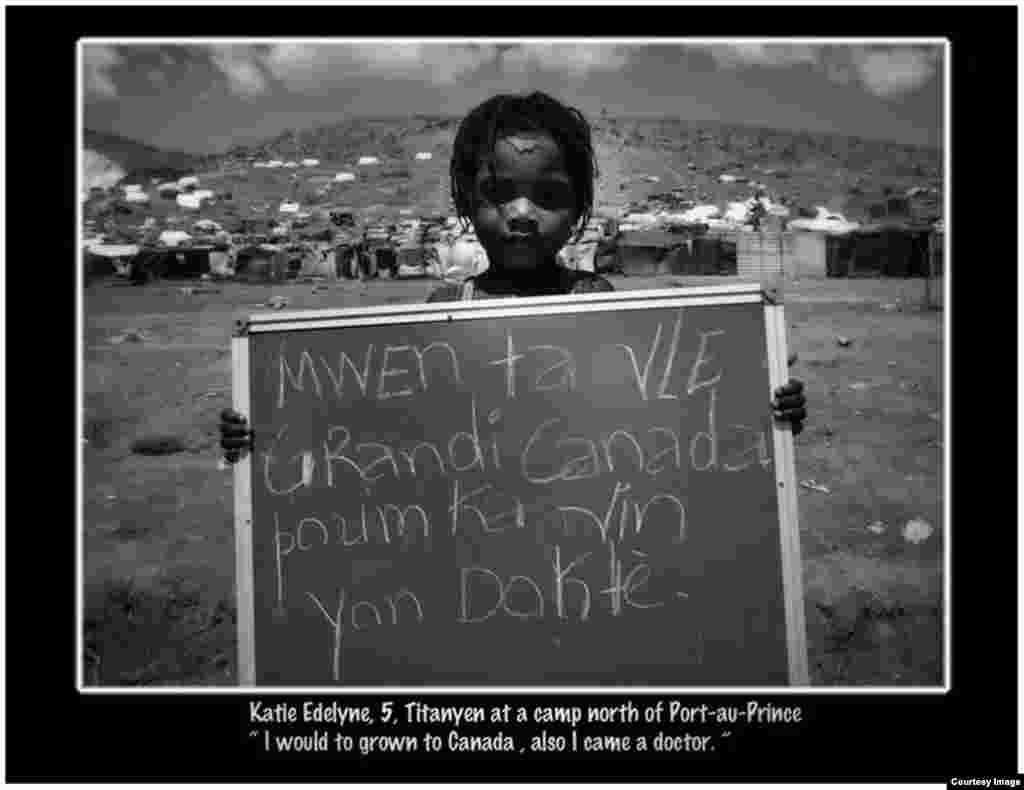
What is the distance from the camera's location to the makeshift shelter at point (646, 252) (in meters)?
7.76

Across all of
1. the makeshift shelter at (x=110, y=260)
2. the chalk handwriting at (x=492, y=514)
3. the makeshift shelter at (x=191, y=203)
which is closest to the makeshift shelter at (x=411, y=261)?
the makeshift shelter at (x=191, y=203)

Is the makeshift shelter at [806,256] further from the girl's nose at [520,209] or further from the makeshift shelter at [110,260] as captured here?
the makeshift shelter at [110,260]

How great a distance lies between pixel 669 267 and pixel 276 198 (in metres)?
4.24

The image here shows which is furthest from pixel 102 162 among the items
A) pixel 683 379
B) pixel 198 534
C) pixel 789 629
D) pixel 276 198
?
pixel 789 629

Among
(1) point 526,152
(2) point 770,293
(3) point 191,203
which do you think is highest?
(3) point 191,203

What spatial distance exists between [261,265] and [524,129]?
6221 millimetres

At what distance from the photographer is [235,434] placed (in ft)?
7.23

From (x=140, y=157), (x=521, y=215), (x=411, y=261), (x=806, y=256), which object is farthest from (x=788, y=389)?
(x=806, y=256)

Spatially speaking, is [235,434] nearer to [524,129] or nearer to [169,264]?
[524,129]

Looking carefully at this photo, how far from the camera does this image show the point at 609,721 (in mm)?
2621

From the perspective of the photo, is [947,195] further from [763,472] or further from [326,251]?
[326,251]

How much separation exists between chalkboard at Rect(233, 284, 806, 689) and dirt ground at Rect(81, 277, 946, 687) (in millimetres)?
422

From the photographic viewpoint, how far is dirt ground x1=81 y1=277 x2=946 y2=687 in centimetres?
360

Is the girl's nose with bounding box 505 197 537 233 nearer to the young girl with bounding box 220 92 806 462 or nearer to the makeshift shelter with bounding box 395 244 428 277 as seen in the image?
the young girl with bounding box 220 92 806 462
